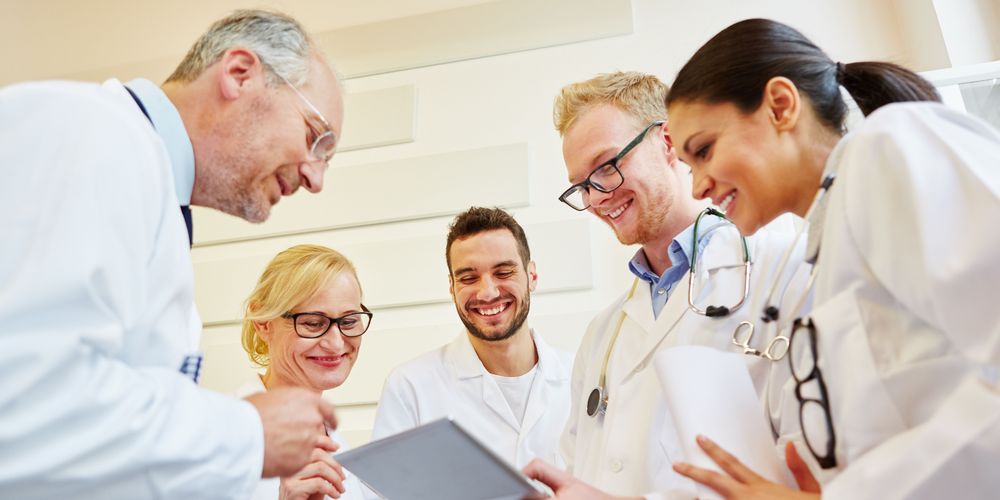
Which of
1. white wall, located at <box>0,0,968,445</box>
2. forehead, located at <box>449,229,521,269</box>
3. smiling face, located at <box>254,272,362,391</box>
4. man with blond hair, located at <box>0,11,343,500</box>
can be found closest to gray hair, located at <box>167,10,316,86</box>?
man with blond hair, located at <box>0,11,343,500</box>

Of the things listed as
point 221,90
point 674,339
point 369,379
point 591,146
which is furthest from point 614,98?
point 369,379

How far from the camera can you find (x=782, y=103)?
116 cm

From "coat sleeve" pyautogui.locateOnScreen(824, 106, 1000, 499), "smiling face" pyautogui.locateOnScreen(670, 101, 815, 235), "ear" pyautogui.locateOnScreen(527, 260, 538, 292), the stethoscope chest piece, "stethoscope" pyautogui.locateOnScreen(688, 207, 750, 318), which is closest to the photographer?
"coat sleeve" pyautogui.locateOnScreen(824, 106, 1000, 499)

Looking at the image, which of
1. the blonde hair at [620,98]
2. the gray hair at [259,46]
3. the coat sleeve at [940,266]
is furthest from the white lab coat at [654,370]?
the gray hair at [259,46]

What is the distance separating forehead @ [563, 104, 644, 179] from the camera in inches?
75.3

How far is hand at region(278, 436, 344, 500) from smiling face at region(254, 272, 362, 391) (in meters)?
0.51

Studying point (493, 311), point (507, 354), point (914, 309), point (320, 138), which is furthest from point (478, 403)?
point (914, 309)

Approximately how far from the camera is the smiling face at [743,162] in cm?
116

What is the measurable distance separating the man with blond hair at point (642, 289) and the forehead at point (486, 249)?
0.61m

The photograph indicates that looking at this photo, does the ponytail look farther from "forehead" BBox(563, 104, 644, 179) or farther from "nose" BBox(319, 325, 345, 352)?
"nose" BBox(319, 325, 345, 352)

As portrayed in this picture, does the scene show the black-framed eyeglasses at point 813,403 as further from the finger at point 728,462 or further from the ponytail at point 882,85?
the ponytail at point 882,85

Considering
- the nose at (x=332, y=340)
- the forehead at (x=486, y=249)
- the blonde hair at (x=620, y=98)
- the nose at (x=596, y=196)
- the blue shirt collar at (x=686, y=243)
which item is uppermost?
the blonde hair at (x=620, y=98)

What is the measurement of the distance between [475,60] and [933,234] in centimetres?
285

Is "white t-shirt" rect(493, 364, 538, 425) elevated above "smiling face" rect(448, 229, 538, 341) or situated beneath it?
situated beneath
